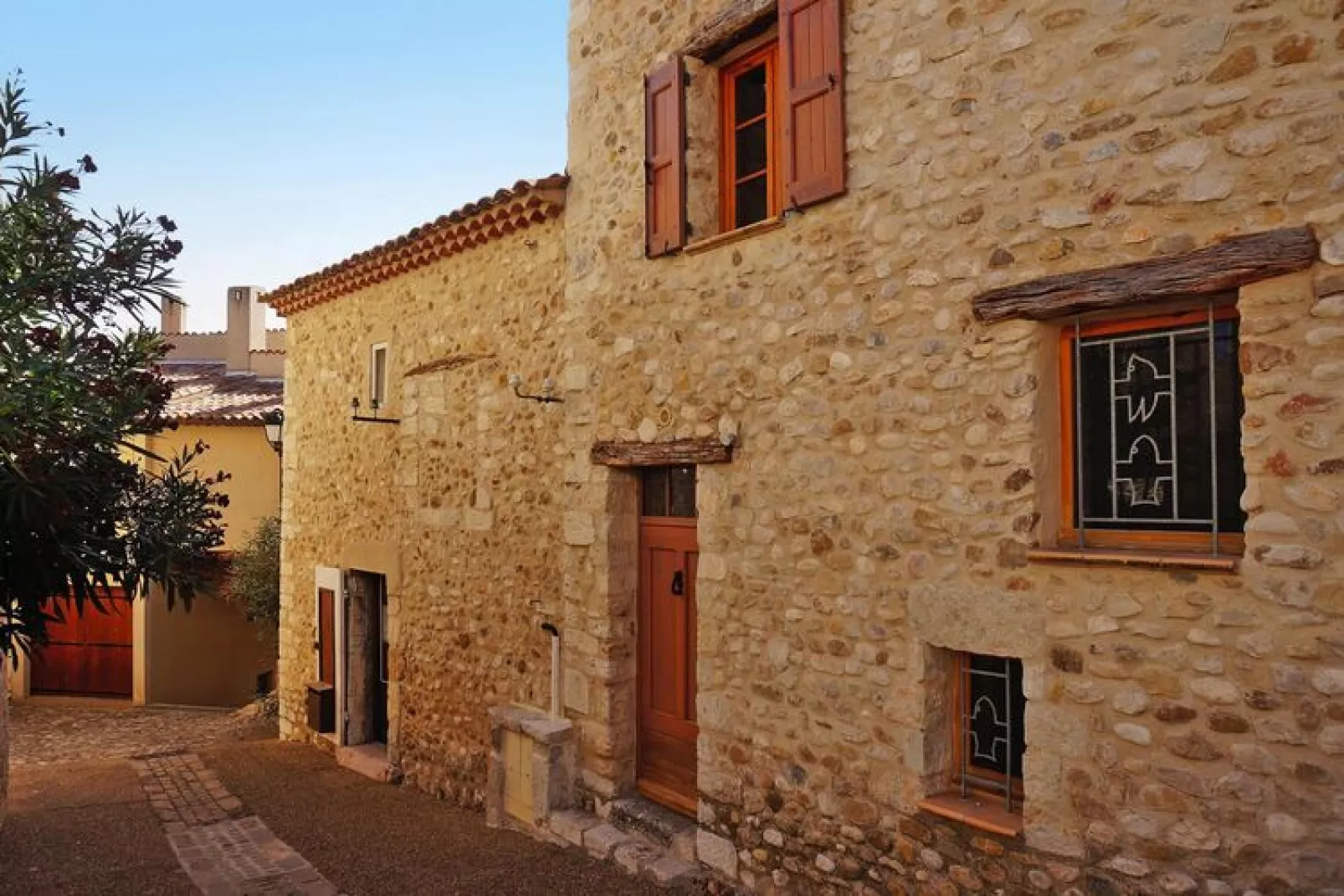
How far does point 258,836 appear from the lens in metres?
7.27

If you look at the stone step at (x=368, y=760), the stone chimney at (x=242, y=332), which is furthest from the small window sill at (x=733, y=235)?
the stone chimney at (x=242, y=332)

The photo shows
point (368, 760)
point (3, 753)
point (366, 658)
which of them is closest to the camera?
point (3, 753)

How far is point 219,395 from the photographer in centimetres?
1638

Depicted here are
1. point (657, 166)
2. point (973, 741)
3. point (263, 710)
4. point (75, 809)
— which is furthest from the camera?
point (263, 710)

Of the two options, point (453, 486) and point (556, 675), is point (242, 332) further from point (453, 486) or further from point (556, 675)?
point (556, 675)

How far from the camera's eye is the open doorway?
9.73 meters

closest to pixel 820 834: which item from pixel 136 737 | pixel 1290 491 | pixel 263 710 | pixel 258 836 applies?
pixel 1290 491

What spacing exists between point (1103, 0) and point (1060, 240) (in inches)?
36.2

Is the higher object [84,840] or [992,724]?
[992,724]

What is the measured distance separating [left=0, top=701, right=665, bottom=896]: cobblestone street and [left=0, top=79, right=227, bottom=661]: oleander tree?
255 centimetres

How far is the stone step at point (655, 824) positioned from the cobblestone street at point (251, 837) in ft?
0.90

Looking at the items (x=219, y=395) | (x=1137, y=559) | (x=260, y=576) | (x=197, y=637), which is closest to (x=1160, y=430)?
(x=1137, y=559)

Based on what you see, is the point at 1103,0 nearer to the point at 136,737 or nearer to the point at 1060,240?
the point at 1060,240

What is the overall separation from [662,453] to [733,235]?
4.35 ft
